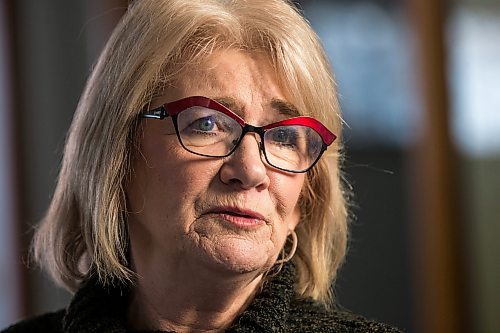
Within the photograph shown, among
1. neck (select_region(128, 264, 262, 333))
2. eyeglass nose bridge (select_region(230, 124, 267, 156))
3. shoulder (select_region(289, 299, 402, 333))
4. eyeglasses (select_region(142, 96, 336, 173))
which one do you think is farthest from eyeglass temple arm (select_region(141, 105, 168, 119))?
shoulder (select_region(289, 299, 402, 333))

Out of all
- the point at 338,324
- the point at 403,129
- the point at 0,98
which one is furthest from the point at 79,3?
the point at 338,324

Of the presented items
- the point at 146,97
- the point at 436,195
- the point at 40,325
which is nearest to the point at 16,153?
the point at 436,195

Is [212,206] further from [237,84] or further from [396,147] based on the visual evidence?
[396,147]

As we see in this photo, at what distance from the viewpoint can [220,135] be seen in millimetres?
1348

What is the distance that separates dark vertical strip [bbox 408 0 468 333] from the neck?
2.28 m

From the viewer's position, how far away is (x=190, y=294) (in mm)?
1406

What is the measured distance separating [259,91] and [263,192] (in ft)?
0.48

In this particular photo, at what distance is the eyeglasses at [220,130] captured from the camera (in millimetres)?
1338

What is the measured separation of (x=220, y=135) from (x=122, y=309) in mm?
377

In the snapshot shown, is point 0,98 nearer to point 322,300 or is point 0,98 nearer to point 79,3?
point 79,3

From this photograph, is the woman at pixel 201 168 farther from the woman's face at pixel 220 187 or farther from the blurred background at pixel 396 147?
the blurred background at pixel 396 147

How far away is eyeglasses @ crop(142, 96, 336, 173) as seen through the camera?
134cm

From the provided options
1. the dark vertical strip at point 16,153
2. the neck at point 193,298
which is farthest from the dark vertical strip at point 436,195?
the neck at point 193,298

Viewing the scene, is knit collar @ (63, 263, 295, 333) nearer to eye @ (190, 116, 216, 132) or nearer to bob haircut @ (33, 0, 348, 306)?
bob haircut @ (33, 0, 348, 306)
